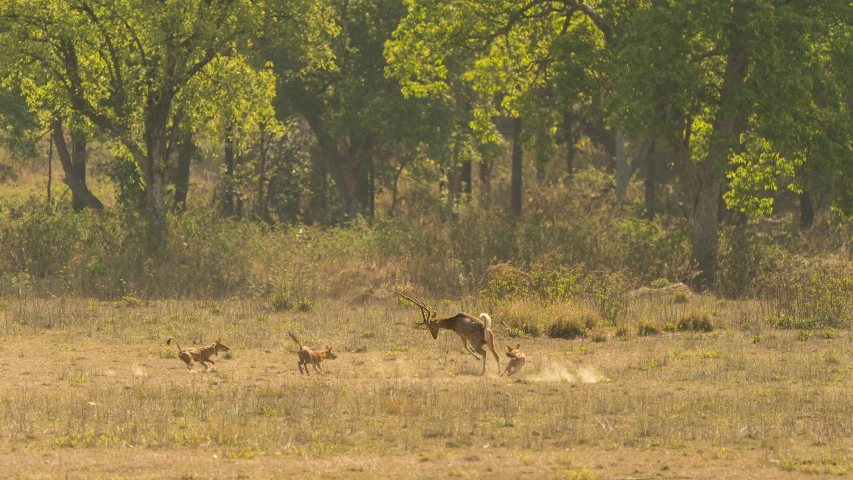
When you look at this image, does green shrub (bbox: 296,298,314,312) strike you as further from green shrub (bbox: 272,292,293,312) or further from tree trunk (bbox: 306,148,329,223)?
tree trunk (bbox: 306,148,329,223)

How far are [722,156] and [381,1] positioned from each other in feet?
62.6

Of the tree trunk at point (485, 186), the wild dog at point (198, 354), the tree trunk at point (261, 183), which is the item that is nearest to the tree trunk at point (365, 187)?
the tree trunk at point (261, 183)

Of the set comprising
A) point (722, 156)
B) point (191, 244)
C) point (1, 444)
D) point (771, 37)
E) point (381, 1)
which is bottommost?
point (1, 444)

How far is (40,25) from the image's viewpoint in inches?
1113

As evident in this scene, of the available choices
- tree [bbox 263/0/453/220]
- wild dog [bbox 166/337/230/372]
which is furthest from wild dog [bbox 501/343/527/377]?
tree [bbox 263/0/453/220]

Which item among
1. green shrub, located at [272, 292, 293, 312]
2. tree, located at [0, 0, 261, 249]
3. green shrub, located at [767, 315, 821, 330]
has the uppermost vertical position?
tree, located at [0, 0, 261, 249]

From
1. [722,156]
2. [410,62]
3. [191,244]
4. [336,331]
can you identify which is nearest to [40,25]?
[191,244]

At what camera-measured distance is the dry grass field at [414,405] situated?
1165cm

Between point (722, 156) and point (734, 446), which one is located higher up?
point (722, 156)

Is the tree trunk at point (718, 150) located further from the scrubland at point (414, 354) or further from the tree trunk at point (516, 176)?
the tree trunk at point (516, 176)

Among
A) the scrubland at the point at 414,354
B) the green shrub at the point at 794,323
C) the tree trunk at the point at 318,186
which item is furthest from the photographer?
the tree trunk at the point at 318,186

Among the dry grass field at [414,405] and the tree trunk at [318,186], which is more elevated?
the tree trunk at [318,186]

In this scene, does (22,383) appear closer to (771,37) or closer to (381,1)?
(771,37)

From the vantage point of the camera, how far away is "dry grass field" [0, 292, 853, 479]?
1165 centimetres
